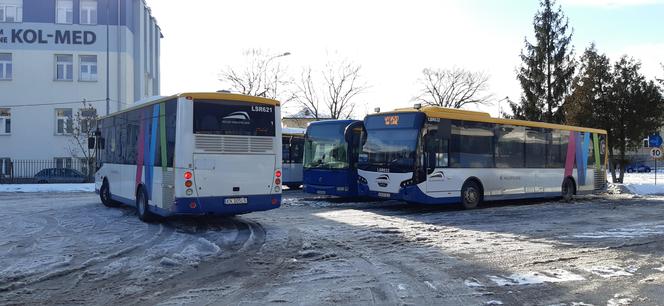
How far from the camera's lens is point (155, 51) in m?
48.1

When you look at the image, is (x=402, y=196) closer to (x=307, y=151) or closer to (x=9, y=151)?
(x=307, y=151)

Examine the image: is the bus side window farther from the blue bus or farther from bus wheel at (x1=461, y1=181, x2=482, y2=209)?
the blue bus

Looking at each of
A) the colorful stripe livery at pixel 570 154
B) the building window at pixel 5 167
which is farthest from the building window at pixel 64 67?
the colorful stripe livery at pixel 570 154

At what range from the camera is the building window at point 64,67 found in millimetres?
37688

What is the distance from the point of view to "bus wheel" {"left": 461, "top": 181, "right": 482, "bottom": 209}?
1596 centimetres

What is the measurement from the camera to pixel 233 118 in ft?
37.4

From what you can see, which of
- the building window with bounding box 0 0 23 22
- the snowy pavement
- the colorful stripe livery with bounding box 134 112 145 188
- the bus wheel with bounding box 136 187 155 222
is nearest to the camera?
the snowy pavement

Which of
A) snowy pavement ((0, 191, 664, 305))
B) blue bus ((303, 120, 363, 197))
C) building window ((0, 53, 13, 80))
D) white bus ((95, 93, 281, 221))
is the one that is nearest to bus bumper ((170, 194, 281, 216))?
white bus ((95, 93, 281, 221))

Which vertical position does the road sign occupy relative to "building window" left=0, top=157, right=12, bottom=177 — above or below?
above

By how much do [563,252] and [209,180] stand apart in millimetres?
6673

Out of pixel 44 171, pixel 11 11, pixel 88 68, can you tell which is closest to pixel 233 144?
pixel 44 171

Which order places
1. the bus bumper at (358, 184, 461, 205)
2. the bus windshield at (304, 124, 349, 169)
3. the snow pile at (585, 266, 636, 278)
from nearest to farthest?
the snow pile at (585, 266, 636, 278)
the bus bumper at (358, 184, 461, 205)
the bus windshield at (304, 124, 349, 169)

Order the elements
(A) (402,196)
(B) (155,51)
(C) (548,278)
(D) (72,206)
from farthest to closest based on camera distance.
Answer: (B) (155,51) → (D) (72,206) → (A) (402,196) → (C) (548,278)

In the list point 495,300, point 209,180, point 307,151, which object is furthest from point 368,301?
point 307,151
